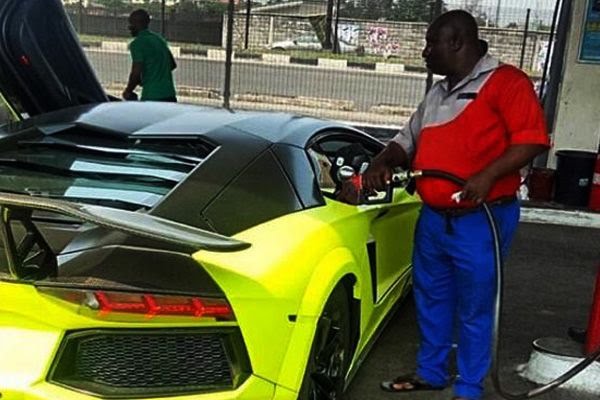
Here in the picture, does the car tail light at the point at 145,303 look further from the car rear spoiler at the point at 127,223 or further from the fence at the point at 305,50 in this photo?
the fence at the point at 305,50

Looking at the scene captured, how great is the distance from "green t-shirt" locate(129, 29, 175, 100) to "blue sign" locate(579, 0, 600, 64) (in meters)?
4.50

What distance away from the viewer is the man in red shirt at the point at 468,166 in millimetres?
3098

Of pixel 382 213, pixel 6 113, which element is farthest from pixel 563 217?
pixel 6 113

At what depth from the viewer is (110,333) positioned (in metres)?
2.09

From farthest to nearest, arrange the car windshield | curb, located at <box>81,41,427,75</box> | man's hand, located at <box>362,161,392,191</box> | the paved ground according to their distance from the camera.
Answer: curb, located at <box>81,41,427,75</box>, the paved ground, man's hand, located at <box>362,161,392,191</box>, the car windshield

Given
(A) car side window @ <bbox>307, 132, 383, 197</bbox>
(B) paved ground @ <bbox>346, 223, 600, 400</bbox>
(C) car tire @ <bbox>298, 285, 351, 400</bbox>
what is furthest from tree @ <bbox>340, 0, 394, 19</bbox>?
(C) car tire @ <bbox>298, 285, 351, 400</bbox>

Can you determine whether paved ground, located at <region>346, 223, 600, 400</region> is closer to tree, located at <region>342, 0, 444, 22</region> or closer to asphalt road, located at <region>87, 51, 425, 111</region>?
tree, located at <region>342, 0, 444, 22</region>

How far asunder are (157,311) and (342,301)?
1.11 meters

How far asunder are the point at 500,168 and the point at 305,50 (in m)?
9.52

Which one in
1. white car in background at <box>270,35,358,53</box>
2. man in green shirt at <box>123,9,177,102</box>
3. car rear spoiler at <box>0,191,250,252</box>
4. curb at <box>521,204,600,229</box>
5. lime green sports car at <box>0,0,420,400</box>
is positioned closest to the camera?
car rear spoiler at <box>0,191,250,252</box>

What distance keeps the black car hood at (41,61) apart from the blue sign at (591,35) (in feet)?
18.6

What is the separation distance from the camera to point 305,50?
12289 mm

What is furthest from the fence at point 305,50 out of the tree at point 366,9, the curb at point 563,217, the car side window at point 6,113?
the car side window at point 6,113

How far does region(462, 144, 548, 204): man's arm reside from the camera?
3.06m
